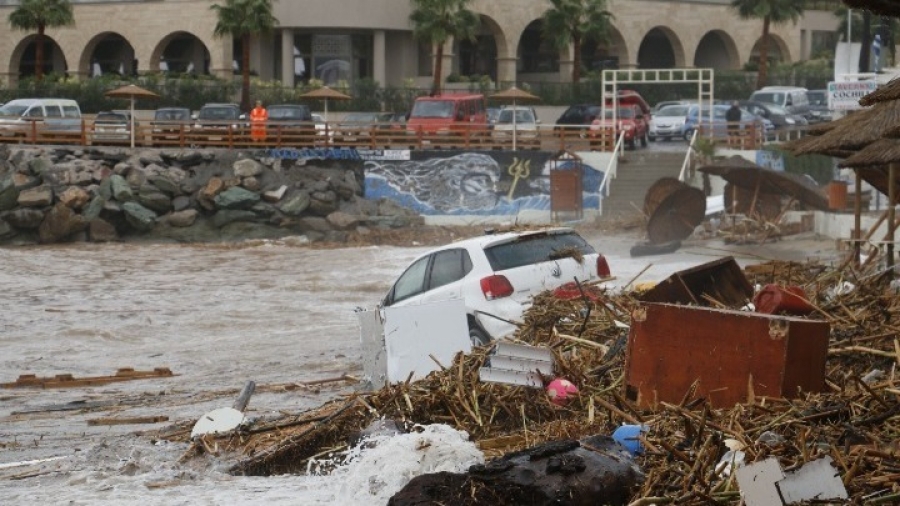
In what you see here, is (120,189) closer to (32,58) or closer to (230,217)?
(230,217)

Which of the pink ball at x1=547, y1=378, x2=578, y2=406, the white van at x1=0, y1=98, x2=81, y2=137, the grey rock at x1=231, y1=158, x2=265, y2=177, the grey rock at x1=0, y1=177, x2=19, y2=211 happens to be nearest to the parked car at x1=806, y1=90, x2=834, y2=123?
the grey rock at x1=231, y1=158, x2=265, y2=177

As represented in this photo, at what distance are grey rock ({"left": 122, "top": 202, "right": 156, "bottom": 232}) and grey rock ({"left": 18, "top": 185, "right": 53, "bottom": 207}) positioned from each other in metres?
1.92

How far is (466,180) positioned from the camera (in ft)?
136

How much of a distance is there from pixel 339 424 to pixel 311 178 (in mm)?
31700

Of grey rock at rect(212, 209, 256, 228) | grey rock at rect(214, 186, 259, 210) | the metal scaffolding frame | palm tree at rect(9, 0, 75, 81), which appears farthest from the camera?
palm tree at rect(9, 0, 75, 81)

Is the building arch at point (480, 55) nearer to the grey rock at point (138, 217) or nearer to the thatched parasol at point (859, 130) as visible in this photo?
the grey rock at point (138, 217)

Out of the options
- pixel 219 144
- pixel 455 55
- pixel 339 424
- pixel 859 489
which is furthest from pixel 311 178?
pixel 859 489

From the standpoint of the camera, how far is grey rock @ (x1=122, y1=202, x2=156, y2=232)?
41062 mm

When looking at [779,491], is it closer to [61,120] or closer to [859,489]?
[859,489]

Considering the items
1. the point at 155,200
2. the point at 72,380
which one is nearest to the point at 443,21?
the point at 155,200

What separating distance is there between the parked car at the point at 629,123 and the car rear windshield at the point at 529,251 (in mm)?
26309

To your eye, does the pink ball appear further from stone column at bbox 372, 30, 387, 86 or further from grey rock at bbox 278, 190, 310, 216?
stone column at bbox 372, 30, 387, 86

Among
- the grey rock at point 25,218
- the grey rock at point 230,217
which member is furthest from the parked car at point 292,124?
the grey rock at point 25,218

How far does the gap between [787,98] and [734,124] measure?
13.3 meters
